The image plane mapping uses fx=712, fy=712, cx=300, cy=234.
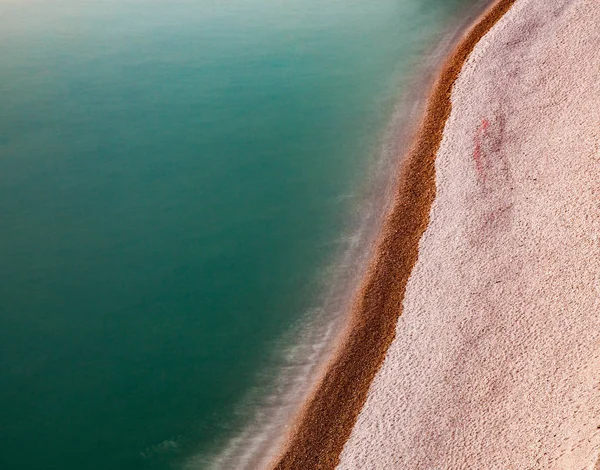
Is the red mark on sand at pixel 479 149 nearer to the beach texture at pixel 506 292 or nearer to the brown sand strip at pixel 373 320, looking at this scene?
the beach texture at pixel 506 292

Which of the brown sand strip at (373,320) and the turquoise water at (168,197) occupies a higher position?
the turquoise water at (168,197)

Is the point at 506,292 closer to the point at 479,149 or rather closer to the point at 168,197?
the point at 479,149

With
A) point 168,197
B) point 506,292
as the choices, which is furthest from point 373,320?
point 168,197

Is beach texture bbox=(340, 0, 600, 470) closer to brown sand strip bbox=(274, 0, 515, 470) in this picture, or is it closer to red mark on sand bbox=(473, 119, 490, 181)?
red mark on sand bbox=(473, 119, 490, 181)

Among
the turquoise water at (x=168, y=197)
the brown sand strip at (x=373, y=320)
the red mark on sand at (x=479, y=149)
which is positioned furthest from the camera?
the red mark on sand at (x=479, y=149)

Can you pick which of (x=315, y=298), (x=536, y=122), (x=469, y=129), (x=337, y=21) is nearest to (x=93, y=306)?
(x=315, y=298)

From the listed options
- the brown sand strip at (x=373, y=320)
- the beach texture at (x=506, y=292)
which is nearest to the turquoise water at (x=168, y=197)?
the brown sand strip at (x=373, y=320)

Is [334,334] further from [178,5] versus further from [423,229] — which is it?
[178,5]
